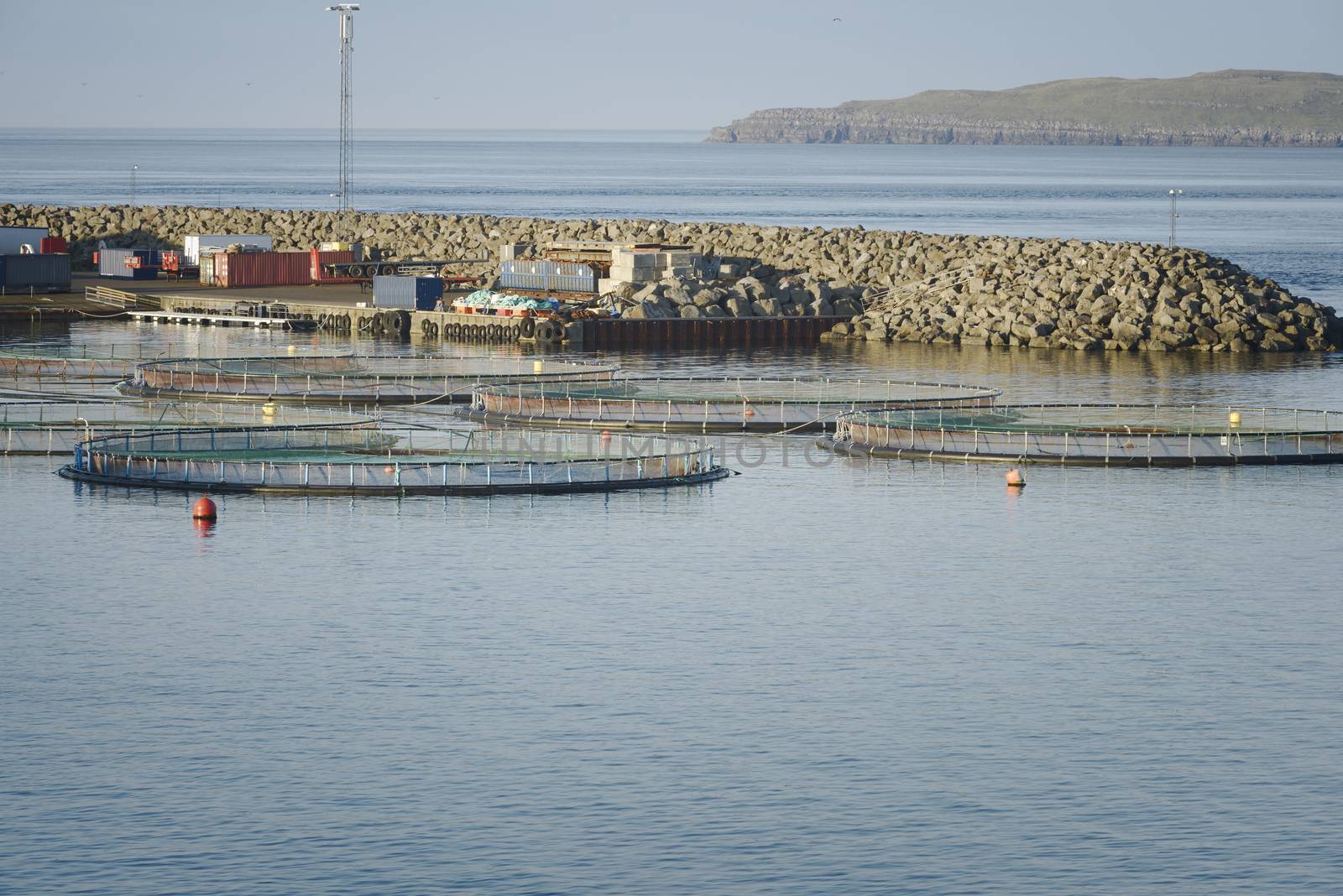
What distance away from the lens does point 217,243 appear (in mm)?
165000

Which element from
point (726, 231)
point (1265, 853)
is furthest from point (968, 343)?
point (1265, 853)

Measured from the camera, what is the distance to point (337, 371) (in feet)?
310

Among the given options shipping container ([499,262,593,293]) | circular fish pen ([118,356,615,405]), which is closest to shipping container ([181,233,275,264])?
shipping container ([499,262,593,293])

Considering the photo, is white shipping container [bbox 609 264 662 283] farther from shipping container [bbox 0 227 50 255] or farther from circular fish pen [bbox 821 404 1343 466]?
circular fish pen [bbox 821 404 1343 466]

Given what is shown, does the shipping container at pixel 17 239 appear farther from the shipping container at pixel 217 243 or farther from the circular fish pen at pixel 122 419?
the circular fish pen at pixel 122 419

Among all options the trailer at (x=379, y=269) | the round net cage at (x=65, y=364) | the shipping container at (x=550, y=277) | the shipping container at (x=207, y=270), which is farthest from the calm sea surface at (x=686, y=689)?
the trailer at (x=379, y=269)

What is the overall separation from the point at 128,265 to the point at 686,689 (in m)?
119

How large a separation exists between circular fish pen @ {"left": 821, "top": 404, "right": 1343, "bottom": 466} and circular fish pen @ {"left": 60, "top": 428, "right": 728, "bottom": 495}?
7.89 metres

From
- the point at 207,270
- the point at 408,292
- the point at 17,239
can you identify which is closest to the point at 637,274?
the point at 408,292

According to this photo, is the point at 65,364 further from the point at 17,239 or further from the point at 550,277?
the point at 17,239

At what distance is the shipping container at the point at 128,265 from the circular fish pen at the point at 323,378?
63.1 meters

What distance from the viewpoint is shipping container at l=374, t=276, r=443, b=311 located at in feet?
451

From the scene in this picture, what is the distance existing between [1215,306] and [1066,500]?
219ft

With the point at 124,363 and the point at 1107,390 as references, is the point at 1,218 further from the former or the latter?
the point at 1107,390
